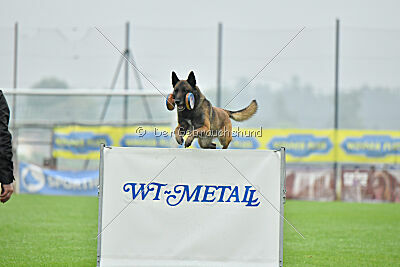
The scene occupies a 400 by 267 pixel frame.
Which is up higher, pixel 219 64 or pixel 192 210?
pixel 219 64

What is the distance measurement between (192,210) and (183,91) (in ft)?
3.29

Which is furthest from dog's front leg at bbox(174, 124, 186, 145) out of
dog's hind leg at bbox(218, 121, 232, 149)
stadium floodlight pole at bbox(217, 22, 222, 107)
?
stadium floodlight pole at bbox(217, 22, 222, 107)

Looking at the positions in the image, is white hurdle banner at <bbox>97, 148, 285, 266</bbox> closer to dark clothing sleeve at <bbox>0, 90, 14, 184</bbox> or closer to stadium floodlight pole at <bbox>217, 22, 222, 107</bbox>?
dark clothing sleeve at <bbox>0, 90, 14, 184</bbox>

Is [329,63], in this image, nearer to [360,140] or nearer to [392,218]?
[360,140]

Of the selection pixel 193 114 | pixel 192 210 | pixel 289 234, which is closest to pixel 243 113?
pixel 193 114

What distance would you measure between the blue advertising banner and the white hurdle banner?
1494 centimetres

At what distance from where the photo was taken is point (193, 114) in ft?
A: 19.0

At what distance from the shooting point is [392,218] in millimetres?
14734

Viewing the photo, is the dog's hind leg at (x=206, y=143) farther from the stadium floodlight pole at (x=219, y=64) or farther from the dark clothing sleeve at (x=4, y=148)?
the stadium floodlight pole at (x=219, y=64)

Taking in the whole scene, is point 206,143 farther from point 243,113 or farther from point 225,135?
point 243,113

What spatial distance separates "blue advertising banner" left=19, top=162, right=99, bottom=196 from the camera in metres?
20.5

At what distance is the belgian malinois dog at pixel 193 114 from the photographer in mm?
5711

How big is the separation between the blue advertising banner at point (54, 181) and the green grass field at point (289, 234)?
261 cm

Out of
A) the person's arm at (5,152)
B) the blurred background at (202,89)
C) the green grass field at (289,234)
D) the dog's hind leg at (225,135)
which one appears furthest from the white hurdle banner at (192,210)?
the blurred background at (202,89)
